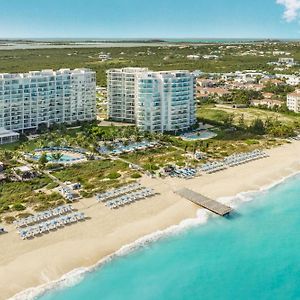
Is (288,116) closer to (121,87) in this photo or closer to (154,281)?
(121,87)

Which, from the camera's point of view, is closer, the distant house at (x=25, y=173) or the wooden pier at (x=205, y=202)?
the wooden pier at (x=205, y=202)

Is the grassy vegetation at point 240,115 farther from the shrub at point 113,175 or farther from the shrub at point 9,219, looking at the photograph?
the shrub at point 9,219

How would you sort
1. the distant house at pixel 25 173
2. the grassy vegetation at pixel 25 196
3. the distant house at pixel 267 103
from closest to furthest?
1. the grassy vegetation at pixel 25 196
2. the distant house at pixel 25 173
3. the distant house at pixel 267 103

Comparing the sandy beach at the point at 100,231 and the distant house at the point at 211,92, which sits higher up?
the distant house at the point at 211,92

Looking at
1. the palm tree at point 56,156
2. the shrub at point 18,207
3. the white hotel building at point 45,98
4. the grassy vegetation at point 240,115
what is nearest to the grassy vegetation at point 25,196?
the shrub at point 18,207

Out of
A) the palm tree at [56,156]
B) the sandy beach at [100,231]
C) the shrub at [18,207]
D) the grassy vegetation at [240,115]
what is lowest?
the sandy beach at [100,231]

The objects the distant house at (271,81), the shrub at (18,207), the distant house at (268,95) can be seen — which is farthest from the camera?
the distant house at (271,81)

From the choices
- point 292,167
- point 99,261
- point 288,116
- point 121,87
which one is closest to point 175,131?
point 121,87
